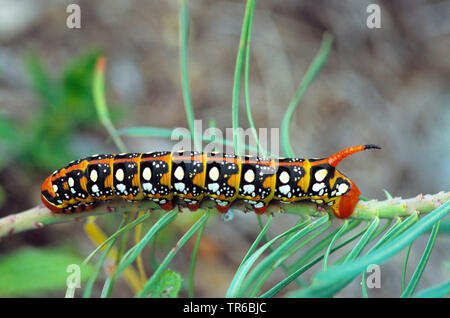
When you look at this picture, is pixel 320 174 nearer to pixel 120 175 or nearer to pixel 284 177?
pixel 284 177

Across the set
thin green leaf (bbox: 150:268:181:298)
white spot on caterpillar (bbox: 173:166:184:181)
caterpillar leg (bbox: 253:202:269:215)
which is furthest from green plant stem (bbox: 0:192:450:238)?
thin green leaf (bbox: 150:268:181:298)

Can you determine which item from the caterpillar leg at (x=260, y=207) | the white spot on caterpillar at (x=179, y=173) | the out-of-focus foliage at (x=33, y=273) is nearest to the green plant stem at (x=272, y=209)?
the caterpillar leg at (x=260, y=207)

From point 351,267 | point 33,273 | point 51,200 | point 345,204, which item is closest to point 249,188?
point 345,204

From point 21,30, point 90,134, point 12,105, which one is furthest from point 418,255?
point 21,30

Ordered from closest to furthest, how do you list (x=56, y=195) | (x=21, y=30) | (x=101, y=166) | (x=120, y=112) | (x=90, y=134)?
(x=56, y=195) < (x=101, y=166) < (x=120, y=112) < (x=90, y=134) < (x=21, y=30)

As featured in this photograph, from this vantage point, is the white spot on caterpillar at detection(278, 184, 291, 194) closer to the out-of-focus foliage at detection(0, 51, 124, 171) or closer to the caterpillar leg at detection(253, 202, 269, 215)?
the caterpillar leg at detection(253, 202, 269, 215)

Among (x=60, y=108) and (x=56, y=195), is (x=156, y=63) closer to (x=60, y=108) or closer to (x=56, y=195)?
(x=60, y=108)
